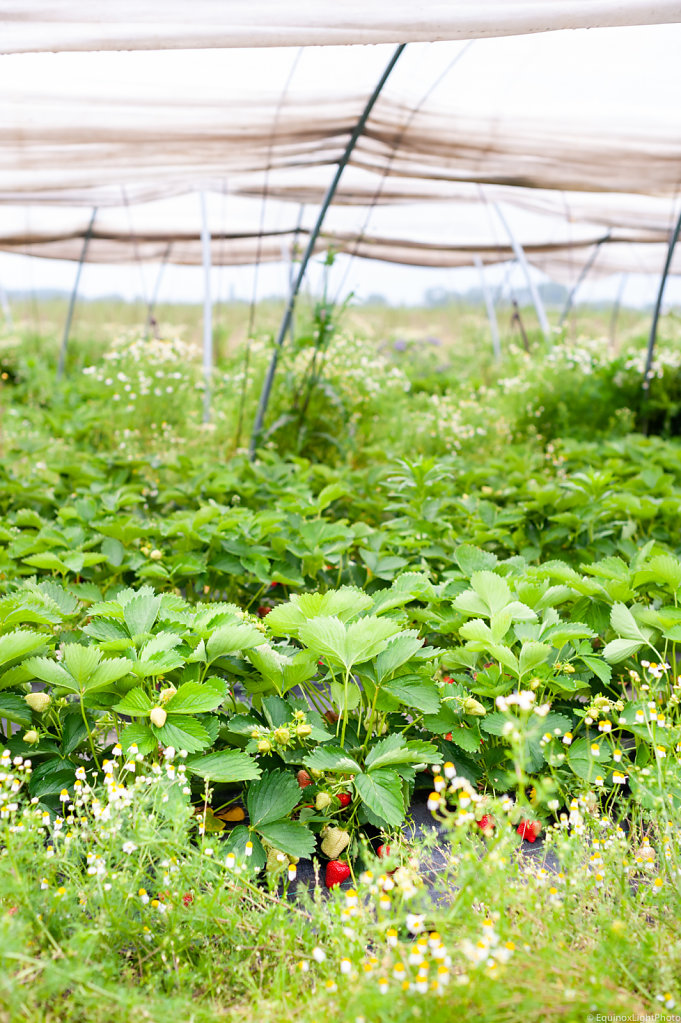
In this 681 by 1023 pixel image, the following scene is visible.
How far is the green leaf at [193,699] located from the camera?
1246mm

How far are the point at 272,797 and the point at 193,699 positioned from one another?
23cm

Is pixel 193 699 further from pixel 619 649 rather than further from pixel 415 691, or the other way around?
pixel 619 649

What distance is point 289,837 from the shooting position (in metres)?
1.22

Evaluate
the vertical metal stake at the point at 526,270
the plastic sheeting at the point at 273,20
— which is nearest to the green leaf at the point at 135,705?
the plastic sheeting at the point at 273,20

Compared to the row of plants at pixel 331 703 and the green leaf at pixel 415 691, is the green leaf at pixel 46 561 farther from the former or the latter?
the green leaf at pixel 415 691

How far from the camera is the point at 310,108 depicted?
3.13 m

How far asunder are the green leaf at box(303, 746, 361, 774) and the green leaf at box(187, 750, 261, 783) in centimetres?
10

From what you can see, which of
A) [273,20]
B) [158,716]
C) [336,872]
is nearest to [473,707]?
[336,872]

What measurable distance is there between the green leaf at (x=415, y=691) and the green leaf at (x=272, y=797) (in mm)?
258

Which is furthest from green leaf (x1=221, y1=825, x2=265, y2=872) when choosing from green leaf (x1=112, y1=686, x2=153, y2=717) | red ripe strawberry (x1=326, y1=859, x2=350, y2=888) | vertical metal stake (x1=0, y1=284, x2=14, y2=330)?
vertical metal stake (x1=0, y1=284, x2=14, y2=330)

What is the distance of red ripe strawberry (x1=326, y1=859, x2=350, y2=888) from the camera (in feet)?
4.21

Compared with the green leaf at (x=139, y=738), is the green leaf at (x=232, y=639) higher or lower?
higher

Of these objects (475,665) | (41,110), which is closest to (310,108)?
(41,110)

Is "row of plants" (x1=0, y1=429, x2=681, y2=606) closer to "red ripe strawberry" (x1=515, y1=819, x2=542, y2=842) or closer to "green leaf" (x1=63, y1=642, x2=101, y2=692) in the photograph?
"green leaf" (x1=63, y1=642, x2=101, y2=692)
